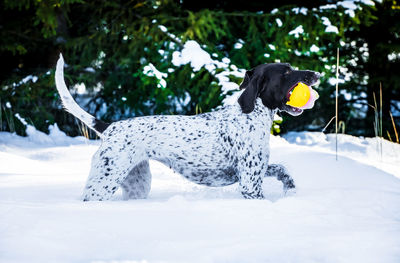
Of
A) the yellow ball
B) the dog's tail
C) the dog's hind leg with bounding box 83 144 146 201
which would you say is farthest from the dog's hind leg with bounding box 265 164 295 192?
the dog's tail

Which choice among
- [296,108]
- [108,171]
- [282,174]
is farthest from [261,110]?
[108,171]

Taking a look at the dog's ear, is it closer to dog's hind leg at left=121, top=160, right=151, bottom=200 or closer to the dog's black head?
the dog's black head

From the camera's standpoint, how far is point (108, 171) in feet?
10.1

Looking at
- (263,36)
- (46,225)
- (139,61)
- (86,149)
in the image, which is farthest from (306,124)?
(46,225)

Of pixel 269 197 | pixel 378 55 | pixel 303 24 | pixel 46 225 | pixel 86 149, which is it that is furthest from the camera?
pixel 378 55

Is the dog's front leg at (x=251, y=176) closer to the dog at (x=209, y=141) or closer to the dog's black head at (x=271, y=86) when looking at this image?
the dog at (x=209, y=141)

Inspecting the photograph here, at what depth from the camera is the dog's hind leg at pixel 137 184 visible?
11.1 ft

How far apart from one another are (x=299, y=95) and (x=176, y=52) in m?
4.04

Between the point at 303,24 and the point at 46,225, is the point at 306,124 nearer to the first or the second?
the point at 303,24

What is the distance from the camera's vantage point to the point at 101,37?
27.2 ft

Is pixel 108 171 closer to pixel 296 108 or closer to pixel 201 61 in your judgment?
pixel 296 108

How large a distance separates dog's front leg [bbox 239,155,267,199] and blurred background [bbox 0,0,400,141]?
3.51m

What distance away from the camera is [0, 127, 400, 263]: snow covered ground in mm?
2121

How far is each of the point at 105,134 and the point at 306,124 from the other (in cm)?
788
